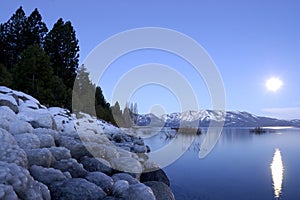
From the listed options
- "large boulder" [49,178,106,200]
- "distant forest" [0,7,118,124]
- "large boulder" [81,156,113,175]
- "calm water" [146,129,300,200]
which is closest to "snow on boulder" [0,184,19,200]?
"large boulder" [49,178,106,200]

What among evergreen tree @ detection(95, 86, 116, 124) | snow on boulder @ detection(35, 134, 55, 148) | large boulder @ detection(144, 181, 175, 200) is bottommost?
large boulder @ detection(144, 181, 175, 200)

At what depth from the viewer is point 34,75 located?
24.4 m

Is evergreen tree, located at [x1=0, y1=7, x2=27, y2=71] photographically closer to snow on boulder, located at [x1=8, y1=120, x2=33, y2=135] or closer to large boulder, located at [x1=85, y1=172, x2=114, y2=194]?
snow on boulder, located at [x1=8, y1=120, x2=33, y2=135]

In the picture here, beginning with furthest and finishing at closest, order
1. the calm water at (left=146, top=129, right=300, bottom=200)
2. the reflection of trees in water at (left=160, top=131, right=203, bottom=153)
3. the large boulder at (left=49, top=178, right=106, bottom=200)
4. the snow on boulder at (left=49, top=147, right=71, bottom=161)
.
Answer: the reflection of trees in water at (left=160, top=131, right=203, bottom=153) < the calm water at (left=146, top=129, right=300, bottom=200) < the snow on boulder at (left=49, top=147, right=71, bottom=161) < the large boulder at (left=49, top=178, right=106, bottom=200)

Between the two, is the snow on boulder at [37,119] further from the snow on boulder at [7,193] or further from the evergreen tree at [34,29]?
the evergreen tree at [34,29]

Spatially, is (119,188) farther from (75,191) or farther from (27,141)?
(27,141)

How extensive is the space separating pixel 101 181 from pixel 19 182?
219cm

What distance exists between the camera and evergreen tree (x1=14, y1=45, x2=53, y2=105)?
23625mm

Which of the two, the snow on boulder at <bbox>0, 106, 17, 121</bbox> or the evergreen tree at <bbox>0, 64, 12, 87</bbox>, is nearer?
the snow on boulder at <bbox>0, 106, 17, 121</bbox>

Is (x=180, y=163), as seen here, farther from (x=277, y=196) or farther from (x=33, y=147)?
(x=33, y=147)

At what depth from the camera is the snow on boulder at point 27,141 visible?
23.1ft

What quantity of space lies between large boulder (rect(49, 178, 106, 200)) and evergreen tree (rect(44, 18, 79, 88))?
3263cm

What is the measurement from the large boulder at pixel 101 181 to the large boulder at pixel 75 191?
0.44 meters

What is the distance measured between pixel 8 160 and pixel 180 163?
56.2ft
